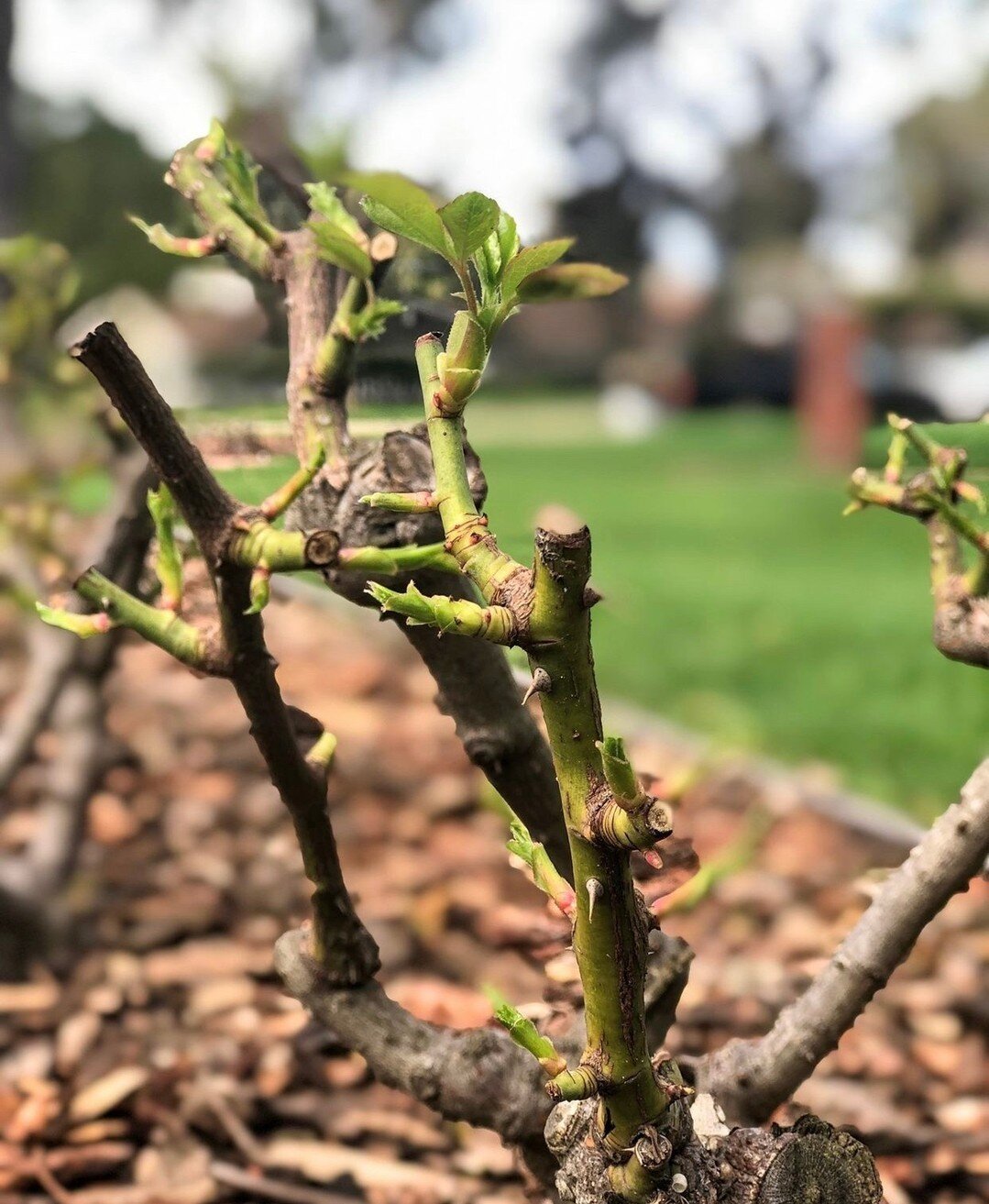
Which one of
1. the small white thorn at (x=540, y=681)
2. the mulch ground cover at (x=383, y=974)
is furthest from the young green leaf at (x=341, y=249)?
the mulch ground cover at (x=383, y=974)

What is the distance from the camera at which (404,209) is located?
0.48 m

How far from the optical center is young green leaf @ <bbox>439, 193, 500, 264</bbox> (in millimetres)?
451

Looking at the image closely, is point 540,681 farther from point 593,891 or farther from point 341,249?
point 341,249

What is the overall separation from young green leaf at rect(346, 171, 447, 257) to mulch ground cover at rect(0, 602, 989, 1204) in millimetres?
350

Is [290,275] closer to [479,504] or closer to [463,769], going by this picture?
[479,504]

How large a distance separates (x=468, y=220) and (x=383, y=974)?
925mm

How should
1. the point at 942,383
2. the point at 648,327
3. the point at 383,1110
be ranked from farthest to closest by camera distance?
the point at 648,327 < the point at 383,1110 < the point at 942,383

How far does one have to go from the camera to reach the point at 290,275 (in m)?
0.69

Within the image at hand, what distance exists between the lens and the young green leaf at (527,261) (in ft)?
1.56

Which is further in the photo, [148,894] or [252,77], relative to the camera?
[148,894]

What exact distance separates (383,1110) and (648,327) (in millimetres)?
8429

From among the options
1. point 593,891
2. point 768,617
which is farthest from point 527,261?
point 768,617

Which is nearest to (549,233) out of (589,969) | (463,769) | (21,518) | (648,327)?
(589,969)

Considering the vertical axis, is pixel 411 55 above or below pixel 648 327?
below
